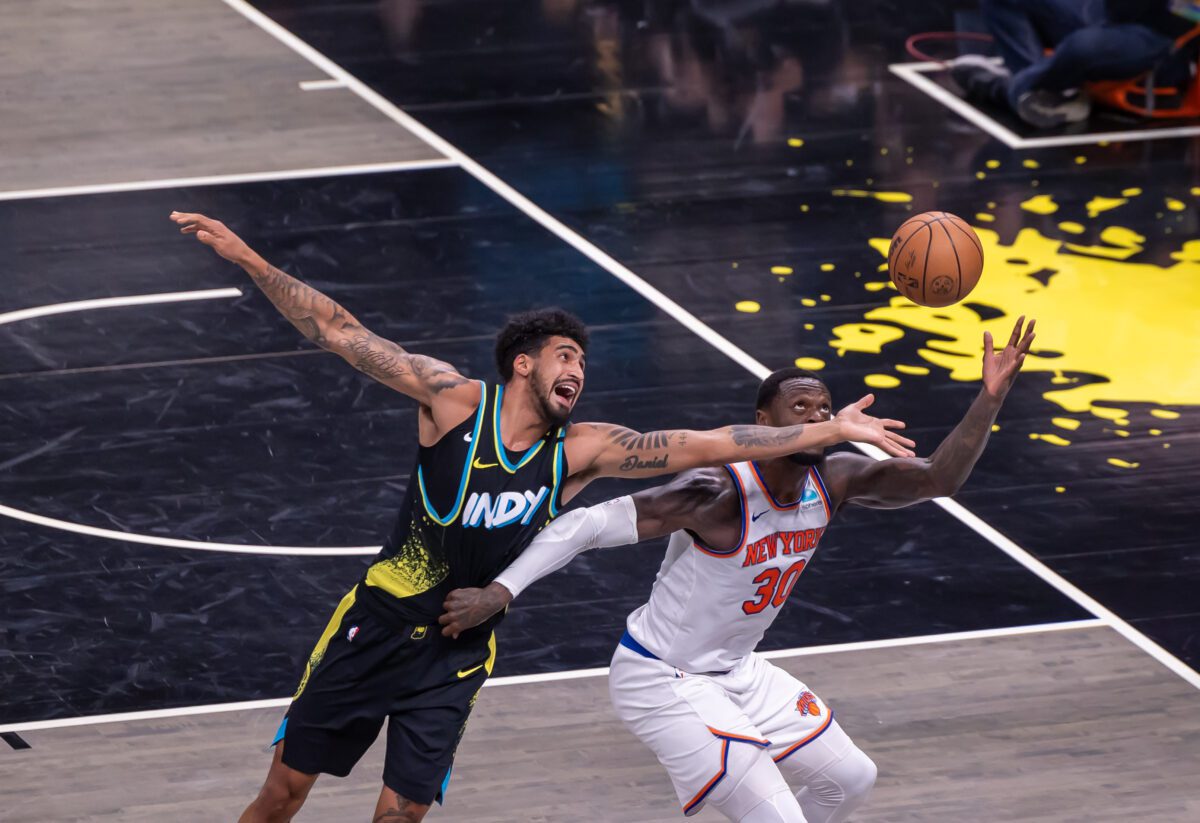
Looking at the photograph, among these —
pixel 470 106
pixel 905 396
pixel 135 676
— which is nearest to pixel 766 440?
pixel 135 676

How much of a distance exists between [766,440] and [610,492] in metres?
4.29

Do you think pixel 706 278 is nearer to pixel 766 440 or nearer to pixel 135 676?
pixel 135 676

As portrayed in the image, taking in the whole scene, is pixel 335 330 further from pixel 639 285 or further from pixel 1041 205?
pixel 1041 205

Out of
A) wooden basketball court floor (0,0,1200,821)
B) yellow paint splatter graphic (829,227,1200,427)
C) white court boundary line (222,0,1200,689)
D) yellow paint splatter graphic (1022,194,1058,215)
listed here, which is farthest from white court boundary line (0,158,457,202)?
yellow paint splatter graphic (1022,194,1058,215)

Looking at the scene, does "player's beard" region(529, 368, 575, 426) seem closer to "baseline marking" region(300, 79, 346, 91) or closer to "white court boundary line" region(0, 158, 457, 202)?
"white court boundary line" region(0, 158, 457, 202)

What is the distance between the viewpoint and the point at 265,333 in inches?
507

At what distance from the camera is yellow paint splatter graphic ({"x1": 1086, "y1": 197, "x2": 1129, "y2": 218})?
15.1m

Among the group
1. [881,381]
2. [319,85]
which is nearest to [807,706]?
[881,381]

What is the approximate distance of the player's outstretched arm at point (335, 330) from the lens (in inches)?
270

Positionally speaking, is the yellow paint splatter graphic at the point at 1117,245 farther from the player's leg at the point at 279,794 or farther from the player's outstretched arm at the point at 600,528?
the player's leg at the point at 279,794

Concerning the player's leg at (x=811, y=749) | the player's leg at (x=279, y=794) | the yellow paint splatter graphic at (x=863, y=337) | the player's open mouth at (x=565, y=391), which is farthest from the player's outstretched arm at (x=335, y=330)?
the yellow paint splatter graphic at (x=863, y=337)

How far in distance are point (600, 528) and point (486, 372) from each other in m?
5.42

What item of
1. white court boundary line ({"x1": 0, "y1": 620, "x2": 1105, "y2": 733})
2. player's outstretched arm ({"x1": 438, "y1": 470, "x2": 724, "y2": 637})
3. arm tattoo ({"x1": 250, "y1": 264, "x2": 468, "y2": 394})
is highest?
arm tattoo ({"x1": 250, "y1": 264, "x2": 468, "y2": 394})

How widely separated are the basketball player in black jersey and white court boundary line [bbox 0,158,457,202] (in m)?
8.49
